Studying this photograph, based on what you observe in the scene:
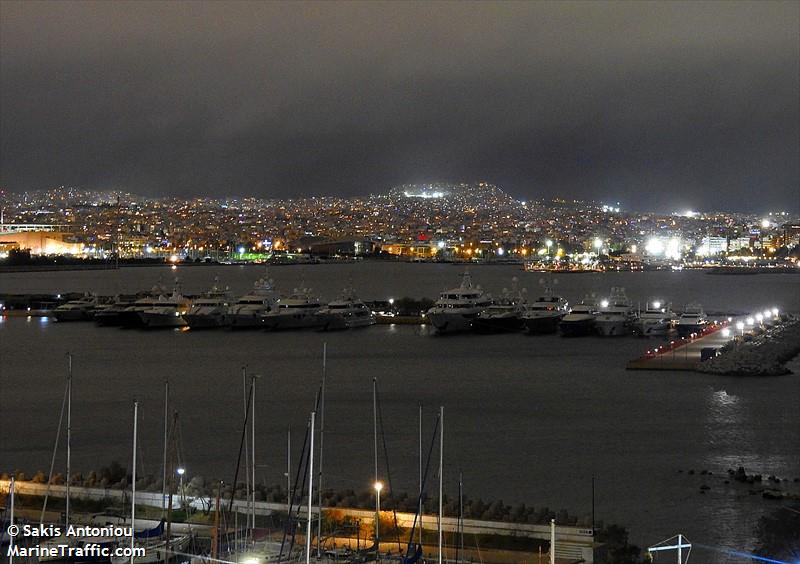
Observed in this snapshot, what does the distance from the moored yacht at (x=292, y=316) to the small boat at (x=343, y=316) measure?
0.27 metres

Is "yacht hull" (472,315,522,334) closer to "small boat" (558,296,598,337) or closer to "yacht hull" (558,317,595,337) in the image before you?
"small boat" (558,296,598,337)

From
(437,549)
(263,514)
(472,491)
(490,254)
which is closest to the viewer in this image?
(437,549)

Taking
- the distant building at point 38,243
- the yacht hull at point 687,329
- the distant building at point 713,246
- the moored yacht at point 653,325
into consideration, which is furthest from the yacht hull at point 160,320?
the distant building at point 713,246

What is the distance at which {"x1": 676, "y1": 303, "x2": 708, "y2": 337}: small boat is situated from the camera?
3017cm

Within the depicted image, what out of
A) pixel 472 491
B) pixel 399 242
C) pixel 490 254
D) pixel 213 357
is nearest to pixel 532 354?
pixel 213 357

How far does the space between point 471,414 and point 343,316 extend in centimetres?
1646

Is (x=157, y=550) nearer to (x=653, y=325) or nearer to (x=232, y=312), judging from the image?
(x=653, y=325)

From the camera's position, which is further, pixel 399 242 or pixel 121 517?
pixel 399 242

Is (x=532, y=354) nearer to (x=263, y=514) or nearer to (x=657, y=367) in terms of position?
(x=657, y=367)

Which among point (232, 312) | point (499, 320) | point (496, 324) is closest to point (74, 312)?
point (232, 312)

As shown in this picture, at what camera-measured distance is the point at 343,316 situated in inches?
1337

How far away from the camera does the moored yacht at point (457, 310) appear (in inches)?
1287

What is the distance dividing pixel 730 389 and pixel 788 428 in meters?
3.96

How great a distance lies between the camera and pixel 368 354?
26.8 meters
